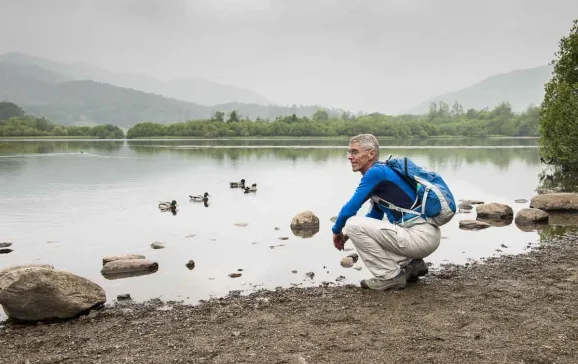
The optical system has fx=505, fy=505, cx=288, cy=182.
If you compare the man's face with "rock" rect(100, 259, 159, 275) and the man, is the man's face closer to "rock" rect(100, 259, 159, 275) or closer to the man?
the man

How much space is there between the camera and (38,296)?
768 centimetres

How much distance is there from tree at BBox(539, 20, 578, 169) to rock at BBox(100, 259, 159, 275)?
2765cm

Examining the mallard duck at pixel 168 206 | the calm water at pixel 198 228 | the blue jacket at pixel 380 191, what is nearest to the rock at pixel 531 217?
the calm water at pixel 198 228

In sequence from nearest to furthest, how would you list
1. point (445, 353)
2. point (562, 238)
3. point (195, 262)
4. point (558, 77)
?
point (445, 353)
point (195, 262)
point (562, 238)
point (558, 77)

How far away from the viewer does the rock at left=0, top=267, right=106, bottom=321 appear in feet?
25.2

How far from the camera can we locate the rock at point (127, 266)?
1121cm

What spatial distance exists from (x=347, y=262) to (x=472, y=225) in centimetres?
645

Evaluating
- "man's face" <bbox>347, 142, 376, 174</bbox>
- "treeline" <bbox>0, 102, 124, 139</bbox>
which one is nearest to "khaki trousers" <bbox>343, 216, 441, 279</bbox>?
"man's face" <bbox>347, 142, 376, 174</bbox>

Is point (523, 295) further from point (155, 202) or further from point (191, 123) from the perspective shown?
point (191, 123)

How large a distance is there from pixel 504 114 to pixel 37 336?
20002cm

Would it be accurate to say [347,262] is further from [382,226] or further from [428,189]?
[428,189]

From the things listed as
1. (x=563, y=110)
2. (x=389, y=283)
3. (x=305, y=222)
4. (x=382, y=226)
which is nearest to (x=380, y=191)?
(x=382, y=226)

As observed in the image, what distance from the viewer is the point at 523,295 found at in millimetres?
7820

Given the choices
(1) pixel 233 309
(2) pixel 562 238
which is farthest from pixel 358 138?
Answer: (2) pixel 562 238
